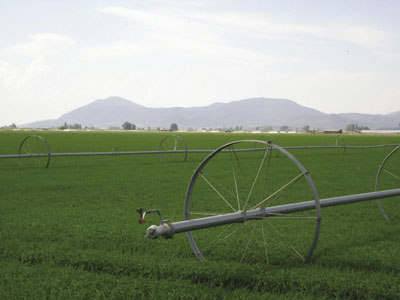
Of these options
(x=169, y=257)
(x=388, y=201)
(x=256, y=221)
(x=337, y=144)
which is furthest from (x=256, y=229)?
(x=337, y=144)

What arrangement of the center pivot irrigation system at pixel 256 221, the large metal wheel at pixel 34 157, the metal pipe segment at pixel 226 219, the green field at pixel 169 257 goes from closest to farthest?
the metal pipe segment at pixel 226 219, the green field at pixel 169 257, the center pivot irrigation system at pixel 256 221, the large metal wheel at pixel 34 157

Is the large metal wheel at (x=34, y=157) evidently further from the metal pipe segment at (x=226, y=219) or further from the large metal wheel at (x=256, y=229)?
the metal pipe segment at (x=226, y=219)

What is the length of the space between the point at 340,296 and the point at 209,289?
135cm

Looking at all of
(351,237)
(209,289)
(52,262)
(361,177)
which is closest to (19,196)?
(52,262)

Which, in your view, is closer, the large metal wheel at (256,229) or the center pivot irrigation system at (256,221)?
the center pivot irrigation system at (256,221)

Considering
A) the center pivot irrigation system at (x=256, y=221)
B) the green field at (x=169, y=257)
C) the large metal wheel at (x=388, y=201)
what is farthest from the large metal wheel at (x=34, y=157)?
the large metal wheel at (x=388, y=201)

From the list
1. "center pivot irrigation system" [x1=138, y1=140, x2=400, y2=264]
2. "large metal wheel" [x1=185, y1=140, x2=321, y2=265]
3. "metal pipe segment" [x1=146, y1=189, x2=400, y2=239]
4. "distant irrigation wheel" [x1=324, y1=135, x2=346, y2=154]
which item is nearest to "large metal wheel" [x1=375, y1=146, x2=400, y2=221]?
"center pivot irrigation system" [x1=138, y1=140, x2=400, y2=264]

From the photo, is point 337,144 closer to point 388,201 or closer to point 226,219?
point 388,201

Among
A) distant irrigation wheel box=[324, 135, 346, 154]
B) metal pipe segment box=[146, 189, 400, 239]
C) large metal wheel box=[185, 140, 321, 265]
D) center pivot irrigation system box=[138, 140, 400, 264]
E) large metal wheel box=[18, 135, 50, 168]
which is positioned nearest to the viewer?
metal pipe segment box=[146, 189, 400, 239]

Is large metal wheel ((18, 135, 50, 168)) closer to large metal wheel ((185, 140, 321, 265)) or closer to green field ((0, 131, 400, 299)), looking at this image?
green field ((0, 131, 400, 299))

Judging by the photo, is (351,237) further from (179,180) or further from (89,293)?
(179,180)

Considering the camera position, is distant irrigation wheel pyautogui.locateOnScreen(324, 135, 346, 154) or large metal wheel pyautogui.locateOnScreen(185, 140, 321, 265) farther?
distant irrigation wheel pyautogui.locateOnScreen(324, 135, 346, 154)

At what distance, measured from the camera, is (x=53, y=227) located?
21.0ft

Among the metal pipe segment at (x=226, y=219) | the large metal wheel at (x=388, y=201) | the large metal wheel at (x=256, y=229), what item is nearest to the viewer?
the metal pipe segment at (x=226, y=219)
